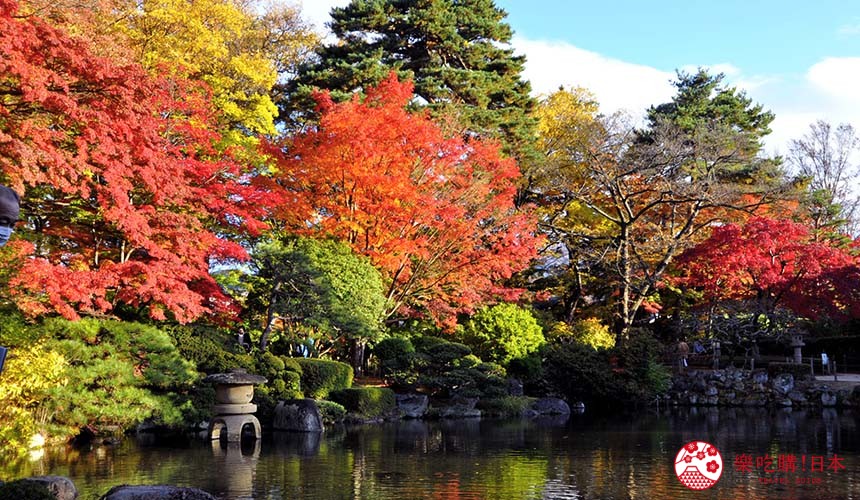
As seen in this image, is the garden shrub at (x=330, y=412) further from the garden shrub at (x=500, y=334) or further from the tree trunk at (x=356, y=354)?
the garden shrub at (x=500, y=334)

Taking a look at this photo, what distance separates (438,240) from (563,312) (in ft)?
29.3

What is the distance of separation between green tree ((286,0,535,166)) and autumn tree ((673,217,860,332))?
638 centimetres

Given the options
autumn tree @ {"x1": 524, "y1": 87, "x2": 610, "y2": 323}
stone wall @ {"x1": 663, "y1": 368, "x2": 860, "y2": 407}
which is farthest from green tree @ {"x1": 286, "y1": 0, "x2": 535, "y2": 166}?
stone wall @ {"x1": 663, "y1": 368, "x2": 860, "y2": 407}

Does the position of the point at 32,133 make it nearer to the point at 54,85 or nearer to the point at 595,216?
the point at 54,85

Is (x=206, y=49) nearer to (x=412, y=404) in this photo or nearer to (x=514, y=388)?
(x=412, y=404)

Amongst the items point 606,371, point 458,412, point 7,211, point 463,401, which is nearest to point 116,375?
point 458,412

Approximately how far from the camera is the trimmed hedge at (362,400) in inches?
651

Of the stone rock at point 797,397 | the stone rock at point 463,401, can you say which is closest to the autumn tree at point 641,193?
the stone rock at point 797,397

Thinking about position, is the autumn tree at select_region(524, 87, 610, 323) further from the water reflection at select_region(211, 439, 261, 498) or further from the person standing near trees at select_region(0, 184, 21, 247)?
the person standing near trees at select_region(0, 184, 21, 247)

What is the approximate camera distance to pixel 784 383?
22781mm

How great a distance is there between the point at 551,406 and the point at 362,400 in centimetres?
557

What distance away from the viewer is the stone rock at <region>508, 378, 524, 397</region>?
1995 cm

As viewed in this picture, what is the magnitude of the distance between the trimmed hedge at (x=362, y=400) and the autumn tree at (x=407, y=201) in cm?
284

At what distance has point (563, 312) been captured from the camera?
26.8 meters
